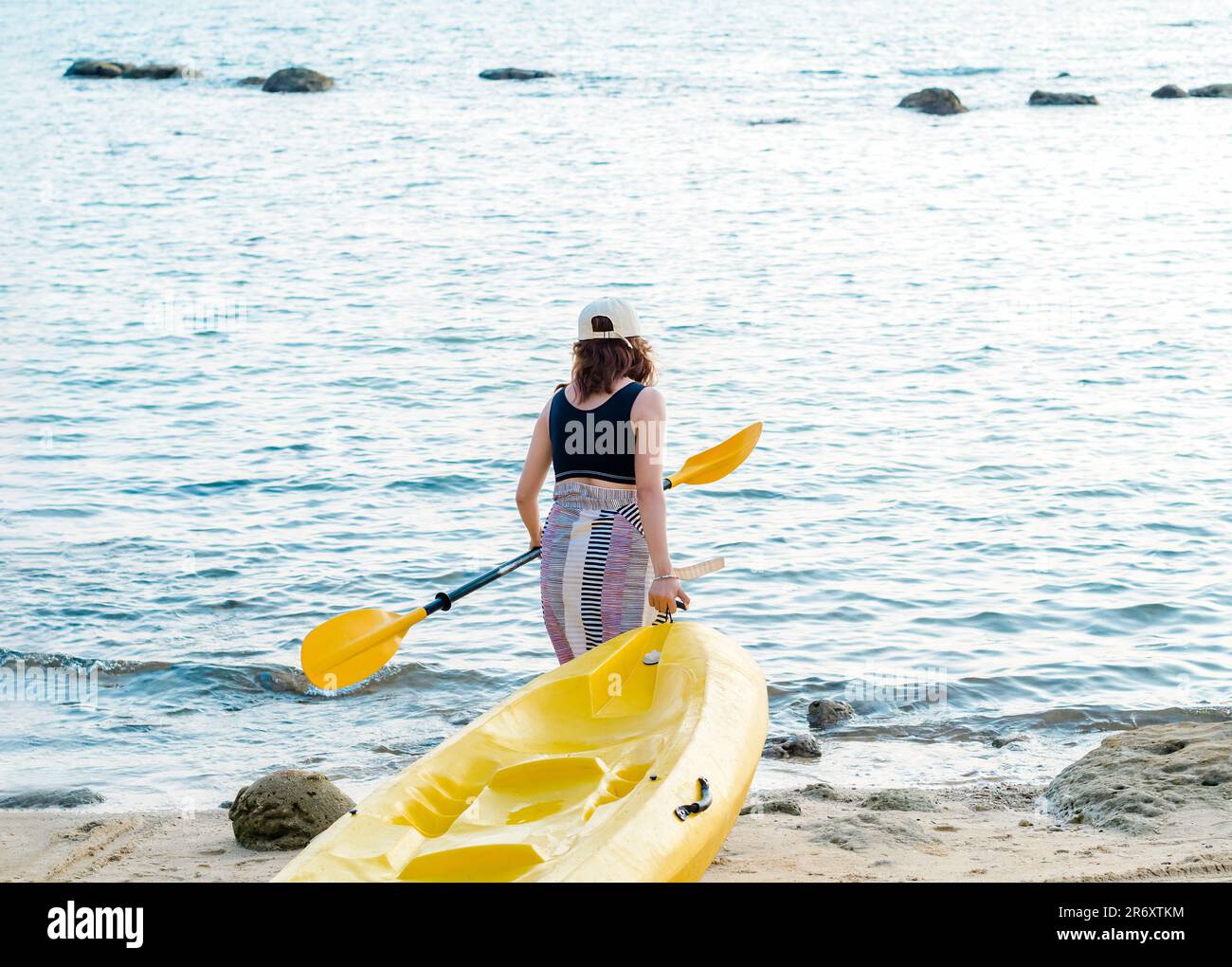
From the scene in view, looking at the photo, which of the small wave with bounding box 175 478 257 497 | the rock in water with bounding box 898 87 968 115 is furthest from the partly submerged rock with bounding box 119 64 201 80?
the small wave with bounding box 175 478 257 497

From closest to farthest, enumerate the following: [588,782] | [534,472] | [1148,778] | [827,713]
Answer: [588,782] < [534,472] < [1148,778] < [827,713]

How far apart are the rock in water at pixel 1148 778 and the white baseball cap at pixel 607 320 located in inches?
101

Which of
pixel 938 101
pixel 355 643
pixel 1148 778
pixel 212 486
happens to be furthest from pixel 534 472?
pixel 938 101

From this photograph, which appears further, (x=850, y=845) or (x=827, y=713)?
(x=827, y=713)

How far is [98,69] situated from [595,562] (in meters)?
39.8

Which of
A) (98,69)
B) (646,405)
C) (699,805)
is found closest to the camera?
(699,805)

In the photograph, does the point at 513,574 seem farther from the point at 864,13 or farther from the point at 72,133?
the point at 864,13

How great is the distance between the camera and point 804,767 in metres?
6.21

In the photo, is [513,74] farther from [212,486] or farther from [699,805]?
[699,805]

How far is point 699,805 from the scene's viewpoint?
414 cm

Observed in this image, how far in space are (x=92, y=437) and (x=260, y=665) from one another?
5262mm

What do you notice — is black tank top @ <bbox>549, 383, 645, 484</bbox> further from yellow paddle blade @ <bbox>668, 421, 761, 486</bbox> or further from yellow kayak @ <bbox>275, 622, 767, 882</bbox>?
yellow paddle blade @ <bbox>668, 421, 761, 486</bbox>

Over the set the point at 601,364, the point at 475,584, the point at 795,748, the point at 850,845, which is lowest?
the point at 795,748
